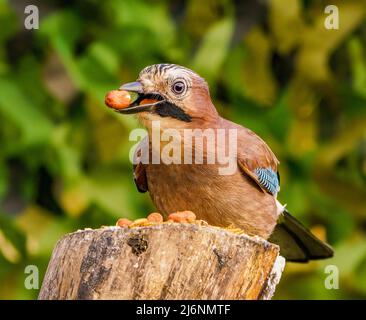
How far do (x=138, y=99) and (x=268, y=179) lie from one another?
0.78 meters

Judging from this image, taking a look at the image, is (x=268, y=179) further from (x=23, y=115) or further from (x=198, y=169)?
(x=23, y=115)

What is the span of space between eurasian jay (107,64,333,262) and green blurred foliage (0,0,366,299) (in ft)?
6.42

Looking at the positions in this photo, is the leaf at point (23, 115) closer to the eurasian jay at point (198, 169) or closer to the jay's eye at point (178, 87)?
the eurasian jay at point (198, 169)

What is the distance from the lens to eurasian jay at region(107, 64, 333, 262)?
14.5ft

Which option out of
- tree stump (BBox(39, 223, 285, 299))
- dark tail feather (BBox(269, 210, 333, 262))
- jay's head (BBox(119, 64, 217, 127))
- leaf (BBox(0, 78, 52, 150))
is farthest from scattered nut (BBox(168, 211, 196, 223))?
leaf (BBox(0, 78, 52, 150))

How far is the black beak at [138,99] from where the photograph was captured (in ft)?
14.3

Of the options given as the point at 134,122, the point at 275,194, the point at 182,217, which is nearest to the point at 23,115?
the point at 134,122

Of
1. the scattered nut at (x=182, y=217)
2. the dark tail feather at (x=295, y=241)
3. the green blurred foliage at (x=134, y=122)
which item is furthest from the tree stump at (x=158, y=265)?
the green blurred foliage at (x=134, y=122)

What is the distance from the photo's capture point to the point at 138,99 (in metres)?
4.43

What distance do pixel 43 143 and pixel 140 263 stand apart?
3.28 metres

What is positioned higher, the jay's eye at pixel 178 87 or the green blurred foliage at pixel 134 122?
the green blurred foliage at pixel 134 122

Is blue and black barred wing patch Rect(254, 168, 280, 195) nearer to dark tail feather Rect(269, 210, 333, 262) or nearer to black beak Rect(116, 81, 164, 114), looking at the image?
dark tail feather Rect(269, 210, 333, 262)

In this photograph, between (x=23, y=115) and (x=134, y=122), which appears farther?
(x=23, y=115)

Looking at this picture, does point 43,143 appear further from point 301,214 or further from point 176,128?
point 176,128
